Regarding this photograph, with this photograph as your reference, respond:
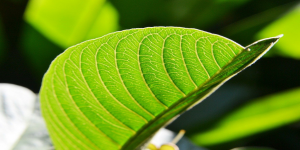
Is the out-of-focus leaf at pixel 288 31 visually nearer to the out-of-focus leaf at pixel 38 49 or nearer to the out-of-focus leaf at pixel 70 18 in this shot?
the out-of-focus leaf at pixel 70 18

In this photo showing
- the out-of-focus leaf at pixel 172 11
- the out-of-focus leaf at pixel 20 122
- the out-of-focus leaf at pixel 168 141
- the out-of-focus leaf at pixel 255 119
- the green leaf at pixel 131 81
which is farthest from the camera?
the out-of-focus leaf at pixel 172 11

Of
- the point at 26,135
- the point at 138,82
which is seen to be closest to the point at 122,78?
the point at 138,82

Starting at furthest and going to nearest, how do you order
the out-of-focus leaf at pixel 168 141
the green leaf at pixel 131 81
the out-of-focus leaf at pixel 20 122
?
the out-of-focus leaf at pixel 168 141, the out-of-focus leaf at pixel 20 122, the green leaf at pixel 131 81

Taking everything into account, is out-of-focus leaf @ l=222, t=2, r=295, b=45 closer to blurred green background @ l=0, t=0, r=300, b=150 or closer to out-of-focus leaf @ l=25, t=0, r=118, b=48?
blurred green background @ l=0, t=0, r=300, b=150

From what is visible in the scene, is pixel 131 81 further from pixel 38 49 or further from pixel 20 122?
pixel 38 49

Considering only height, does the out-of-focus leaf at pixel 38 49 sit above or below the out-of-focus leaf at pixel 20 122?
above

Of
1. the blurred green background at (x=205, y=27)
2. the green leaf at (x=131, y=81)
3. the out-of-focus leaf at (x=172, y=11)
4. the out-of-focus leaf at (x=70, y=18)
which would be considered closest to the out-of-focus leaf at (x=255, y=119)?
the blurred green background at (x=205, y=27)
